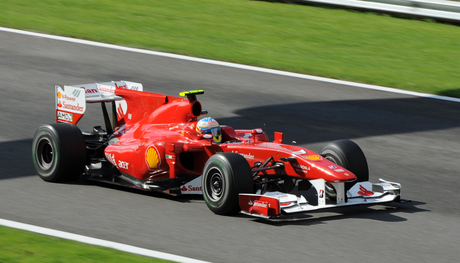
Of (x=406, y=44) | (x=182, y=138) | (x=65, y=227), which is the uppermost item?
(x=406, y=44)

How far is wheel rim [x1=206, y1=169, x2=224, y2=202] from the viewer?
7687 millimetres

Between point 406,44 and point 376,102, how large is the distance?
4.47m

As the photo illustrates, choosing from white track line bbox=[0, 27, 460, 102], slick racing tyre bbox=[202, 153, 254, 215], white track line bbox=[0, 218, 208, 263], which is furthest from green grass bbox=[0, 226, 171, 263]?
white track line bbox=[0, 27, 460, 102]

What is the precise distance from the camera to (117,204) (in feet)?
26.7

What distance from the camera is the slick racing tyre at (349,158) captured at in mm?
8219

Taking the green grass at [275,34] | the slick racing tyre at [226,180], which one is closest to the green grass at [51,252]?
the slick racing tyre at [226,180]

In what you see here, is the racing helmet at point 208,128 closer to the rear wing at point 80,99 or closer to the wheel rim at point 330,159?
the wheel rim at point 330,159

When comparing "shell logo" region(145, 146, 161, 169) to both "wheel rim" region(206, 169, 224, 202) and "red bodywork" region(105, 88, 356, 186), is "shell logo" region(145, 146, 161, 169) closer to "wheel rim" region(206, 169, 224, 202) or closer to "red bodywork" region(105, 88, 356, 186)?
"red bodywork" region(105, 88, 356, 186)

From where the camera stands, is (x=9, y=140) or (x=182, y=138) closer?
(x=182, y=138)

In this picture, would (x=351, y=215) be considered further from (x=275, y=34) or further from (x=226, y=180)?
(x=275, y=34)

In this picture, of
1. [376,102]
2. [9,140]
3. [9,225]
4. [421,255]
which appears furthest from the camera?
[376,102]

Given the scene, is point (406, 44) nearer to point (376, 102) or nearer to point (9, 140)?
point (376, 102)

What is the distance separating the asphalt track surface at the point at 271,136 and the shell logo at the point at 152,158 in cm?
39

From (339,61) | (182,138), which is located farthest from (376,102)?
(182,138)
